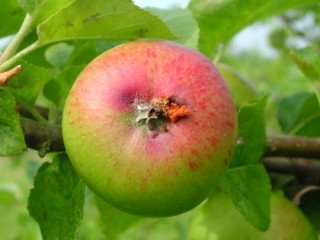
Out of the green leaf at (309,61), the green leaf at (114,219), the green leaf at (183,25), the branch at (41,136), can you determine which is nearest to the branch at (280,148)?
the branch at (41,136)

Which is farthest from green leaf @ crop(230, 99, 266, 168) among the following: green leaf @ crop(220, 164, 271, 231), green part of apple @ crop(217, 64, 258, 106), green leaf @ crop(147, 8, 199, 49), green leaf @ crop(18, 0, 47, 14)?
green leaf @ crop(18, 0, 47, 14)

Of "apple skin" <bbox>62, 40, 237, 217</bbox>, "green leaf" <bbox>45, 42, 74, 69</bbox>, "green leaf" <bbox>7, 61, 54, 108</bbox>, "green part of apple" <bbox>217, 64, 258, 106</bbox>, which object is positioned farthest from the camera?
"green part of apple" <bbox>217, 64, 258, 106</bbox>

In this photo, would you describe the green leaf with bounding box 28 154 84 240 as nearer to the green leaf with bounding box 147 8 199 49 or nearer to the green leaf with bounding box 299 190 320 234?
the green leaf with bounding box 147 8 199 49

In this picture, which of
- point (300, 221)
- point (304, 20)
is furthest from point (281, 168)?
point (304, 20)

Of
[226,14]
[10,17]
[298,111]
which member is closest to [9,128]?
[10,17]

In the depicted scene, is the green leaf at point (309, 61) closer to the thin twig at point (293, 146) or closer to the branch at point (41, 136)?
the thin twig at point (293, 146)

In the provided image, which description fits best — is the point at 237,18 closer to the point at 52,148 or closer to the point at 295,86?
the point at 52,148
